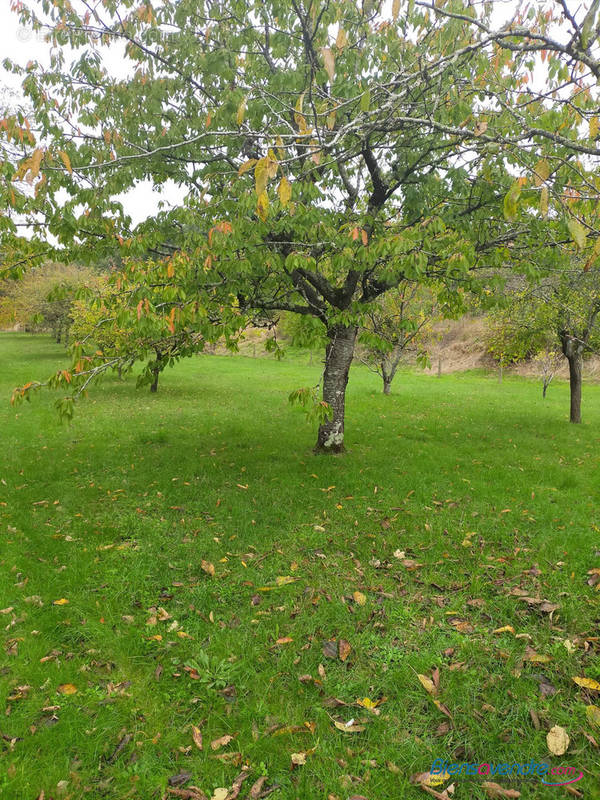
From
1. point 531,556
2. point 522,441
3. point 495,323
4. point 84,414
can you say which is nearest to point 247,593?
point 531,556

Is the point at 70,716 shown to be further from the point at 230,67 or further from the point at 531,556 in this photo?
the point at 230,67

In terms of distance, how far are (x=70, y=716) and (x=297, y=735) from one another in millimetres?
1846

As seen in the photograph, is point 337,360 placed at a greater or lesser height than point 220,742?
greater

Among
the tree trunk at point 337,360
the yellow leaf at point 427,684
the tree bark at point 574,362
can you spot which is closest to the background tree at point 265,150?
the tree trunk at point 337,360

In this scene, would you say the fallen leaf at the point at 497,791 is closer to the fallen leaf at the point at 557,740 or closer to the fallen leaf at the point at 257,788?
the fallen leaf at the point at 557,740

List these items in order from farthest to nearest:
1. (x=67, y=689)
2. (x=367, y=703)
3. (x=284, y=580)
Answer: (x=284, y=580)
(x=67, y=689)
(x=367, y=703)

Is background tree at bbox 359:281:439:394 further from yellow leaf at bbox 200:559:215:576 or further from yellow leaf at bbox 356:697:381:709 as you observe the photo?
yellow leaf at bbox 356:697:381:709

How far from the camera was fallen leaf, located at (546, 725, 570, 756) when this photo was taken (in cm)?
307

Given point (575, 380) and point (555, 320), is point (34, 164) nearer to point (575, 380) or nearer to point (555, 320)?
point (555, 320)

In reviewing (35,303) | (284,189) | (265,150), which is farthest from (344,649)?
(35,303)

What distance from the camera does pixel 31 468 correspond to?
9.36 metres

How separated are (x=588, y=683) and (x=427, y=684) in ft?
4.46

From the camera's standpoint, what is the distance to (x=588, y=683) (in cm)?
361

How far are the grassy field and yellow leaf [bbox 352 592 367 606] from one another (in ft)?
0.05
